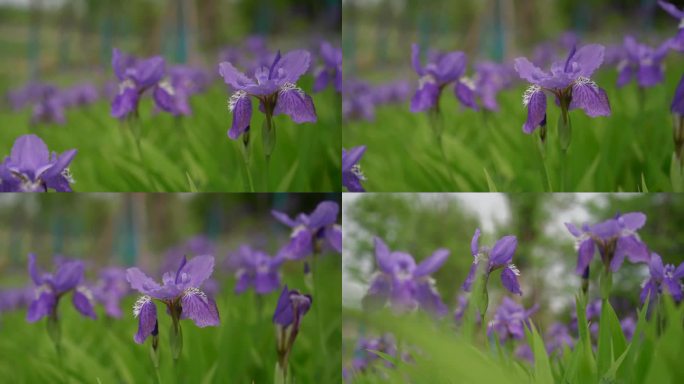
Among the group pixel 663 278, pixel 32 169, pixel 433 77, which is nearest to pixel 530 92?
pixel 433 77

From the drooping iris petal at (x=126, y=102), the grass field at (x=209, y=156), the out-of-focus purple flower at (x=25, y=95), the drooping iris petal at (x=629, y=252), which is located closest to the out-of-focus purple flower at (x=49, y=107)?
the out-of-focus purple flower at (x=25, y=95)

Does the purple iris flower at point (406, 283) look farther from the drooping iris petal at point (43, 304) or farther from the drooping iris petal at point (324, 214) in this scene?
the drooping iris petal at point (43, 304)

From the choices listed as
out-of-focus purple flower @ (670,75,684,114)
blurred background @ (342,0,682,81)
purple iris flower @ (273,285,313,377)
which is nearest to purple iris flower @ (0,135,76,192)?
purple iris flower @ (273,285,313,377)

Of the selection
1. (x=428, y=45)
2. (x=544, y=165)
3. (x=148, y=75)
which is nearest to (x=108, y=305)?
(x=148, y=75)

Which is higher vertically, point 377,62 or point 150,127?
point 377,62

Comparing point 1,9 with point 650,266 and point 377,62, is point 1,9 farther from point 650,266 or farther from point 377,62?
point 650,266
